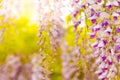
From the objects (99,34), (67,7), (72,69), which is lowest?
(99,34)

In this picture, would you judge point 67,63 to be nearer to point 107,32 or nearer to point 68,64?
point 68,64

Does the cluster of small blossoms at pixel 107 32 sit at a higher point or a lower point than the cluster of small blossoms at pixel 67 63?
lower

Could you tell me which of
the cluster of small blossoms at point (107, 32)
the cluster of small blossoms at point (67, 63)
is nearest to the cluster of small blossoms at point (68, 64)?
the cluster of small blossoms at point (67, 63)

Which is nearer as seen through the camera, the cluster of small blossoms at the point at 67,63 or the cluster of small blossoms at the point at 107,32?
the cluster of small blossoms at the point at 107,32

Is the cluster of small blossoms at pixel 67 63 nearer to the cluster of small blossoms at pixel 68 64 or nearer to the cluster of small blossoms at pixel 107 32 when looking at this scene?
the cluster of small blossoms at pixel 68 64

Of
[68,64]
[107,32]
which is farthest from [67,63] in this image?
[107,32]

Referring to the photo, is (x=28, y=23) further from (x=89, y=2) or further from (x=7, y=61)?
(x=89, y=2)

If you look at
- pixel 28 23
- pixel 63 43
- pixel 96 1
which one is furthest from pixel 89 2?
pixel 28 23

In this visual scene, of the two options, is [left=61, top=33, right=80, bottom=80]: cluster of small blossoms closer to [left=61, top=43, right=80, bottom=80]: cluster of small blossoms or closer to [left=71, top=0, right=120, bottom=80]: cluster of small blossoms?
[left=61, top=43, right=80, bottom=80]: cluster of small blossoms
